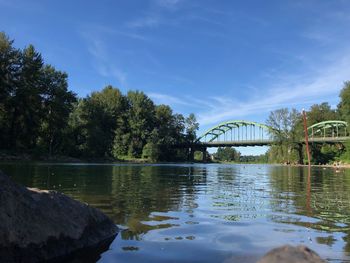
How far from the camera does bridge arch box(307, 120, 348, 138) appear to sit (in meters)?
116

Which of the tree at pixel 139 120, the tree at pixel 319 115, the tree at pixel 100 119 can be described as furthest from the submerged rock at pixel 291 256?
the tree at pixel 319 115

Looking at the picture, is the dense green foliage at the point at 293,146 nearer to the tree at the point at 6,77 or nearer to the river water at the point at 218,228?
the tree at the point at 6,77

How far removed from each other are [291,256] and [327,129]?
12985cm

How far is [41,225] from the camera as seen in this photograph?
5.79 meters

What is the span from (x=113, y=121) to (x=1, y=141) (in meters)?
54.6

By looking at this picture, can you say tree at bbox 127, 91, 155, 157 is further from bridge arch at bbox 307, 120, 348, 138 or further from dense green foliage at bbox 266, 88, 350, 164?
bridge arch at bbox 307, 120, 348, 138

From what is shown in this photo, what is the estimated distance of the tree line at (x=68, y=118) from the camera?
6289 cm

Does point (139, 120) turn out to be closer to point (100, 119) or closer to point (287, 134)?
point (100, 119)

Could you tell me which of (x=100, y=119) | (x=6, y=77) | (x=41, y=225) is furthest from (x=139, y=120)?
(x=41, y=225)

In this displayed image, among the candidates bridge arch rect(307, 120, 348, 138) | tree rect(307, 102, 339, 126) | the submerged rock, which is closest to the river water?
the submerged rock

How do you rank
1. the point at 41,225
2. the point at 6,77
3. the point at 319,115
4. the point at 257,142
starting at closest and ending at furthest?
1. the point at 41,225
2. the point at 6,77
3. the point at 257,142
4. the point at 319,115

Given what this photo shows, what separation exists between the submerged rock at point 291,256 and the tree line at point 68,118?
6112cm

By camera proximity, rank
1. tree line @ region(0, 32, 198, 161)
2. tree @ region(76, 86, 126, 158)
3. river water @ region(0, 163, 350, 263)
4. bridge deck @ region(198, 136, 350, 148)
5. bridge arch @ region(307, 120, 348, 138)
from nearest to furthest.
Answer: river water @ region(0, 163, 350, 263) → tree line @ region(0, 32, 198, 161) → tree @ region(76, 86, 126, 158) → bridge deck @ region(198, 136, 350, 148) → bridge arch @ region(307, 120, 348, 138)

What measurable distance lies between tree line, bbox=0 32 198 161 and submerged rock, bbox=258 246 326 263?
6112 centimetres
